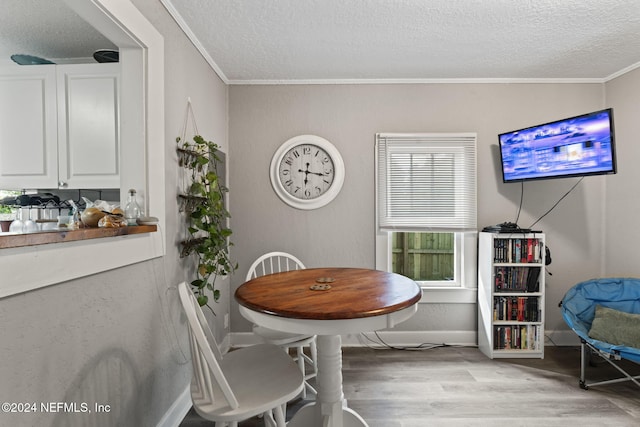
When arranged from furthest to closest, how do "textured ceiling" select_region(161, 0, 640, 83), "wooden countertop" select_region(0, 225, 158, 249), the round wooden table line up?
"textured ceiling" select_region(161, 0, 640, 83)
the round wooden table
"wooden countertop" select_region(0, 225, 158, 249)

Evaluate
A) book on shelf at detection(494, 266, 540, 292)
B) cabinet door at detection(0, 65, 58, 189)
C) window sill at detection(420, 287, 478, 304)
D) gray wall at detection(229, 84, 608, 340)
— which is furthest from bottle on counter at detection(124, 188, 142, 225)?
book on shelf at detection(494, 266, 540, 292)

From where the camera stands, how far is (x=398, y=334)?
3014mm

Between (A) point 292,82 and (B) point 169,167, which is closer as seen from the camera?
(B) point 169,167

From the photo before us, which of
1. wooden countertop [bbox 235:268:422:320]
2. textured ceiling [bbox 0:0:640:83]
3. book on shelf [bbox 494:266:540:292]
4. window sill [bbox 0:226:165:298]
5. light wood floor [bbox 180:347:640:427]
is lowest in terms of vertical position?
light wood floor [bbox 180:347:640:427]

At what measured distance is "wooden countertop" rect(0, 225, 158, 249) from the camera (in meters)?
0.86

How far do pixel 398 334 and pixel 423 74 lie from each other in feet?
8.12

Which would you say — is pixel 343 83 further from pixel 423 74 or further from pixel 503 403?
pixel 503 403

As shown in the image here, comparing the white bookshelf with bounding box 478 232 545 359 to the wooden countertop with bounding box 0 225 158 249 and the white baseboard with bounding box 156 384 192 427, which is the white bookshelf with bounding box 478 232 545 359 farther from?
the wooden countertop with bounding box 0 225 158 249

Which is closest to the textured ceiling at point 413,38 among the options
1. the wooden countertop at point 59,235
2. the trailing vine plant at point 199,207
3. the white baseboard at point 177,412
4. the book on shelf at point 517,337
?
the trailing vine plant at point 199,207

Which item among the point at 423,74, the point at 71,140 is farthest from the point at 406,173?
the point at 71,140

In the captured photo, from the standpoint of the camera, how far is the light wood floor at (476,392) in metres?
1.97

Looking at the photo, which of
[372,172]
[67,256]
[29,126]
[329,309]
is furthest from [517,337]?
[29,126]

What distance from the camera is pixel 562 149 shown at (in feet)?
8.05

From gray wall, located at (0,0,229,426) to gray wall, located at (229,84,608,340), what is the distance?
0.71 meters
